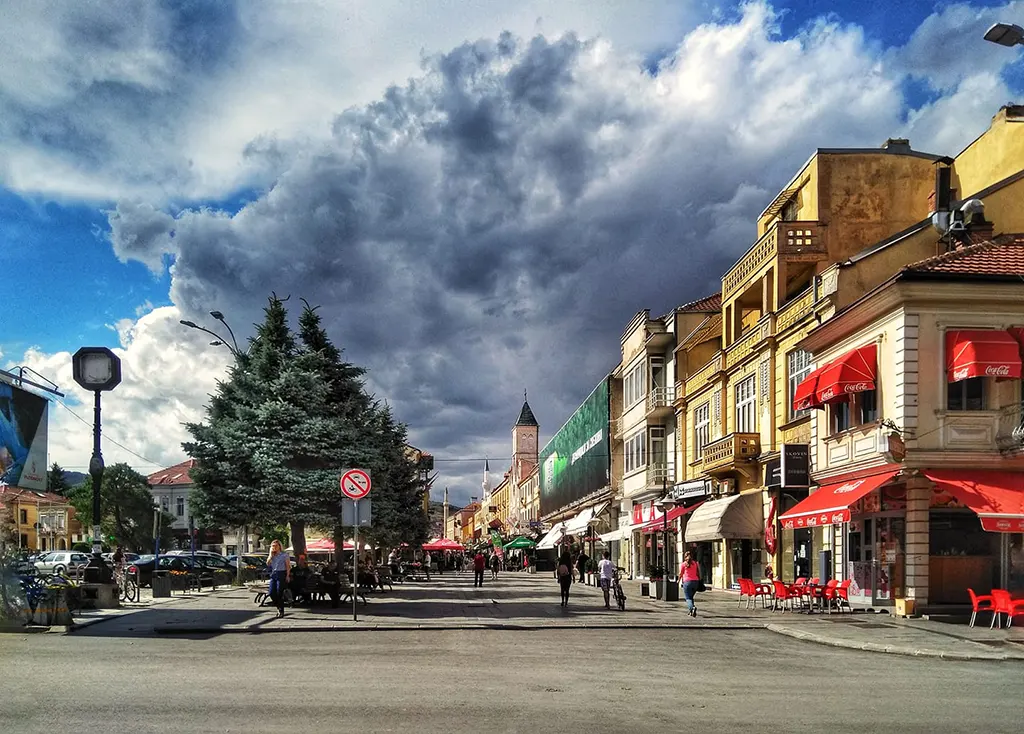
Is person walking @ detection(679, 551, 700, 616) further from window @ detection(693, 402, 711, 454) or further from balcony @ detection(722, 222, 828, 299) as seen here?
window @ detection(693, 402, 711, 454)

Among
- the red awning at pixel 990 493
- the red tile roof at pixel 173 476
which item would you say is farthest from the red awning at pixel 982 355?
the red tile roof at pixel 173 476

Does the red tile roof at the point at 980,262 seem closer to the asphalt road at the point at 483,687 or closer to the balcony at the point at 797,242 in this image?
the balcony at the point at 797,242

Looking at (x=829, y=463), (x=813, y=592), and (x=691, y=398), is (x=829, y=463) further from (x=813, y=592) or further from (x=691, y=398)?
(x=691, y=398)

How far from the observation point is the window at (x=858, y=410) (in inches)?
992

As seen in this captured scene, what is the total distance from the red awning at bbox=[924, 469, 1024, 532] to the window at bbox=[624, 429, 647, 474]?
91.3 ft

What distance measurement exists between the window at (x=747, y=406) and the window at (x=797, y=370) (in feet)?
10.4

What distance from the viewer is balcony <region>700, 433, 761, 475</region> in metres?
34.7

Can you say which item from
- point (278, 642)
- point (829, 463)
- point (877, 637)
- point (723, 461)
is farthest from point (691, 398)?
point (278, 642)

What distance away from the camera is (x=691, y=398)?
4478 centimetres

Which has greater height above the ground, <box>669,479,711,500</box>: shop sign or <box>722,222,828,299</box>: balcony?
<box>722,222,828,299</box>: balcony

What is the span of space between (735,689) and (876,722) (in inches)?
100

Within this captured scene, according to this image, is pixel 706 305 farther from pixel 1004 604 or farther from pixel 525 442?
pixel 525 442

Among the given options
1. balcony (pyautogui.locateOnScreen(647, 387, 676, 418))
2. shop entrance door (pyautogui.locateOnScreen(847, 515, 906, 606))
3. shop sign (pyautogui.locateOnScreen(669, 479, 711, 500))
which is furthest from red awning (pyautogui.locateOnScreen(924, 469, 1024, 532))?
balcony (pyautogui.locateOnScreen(647, 387, 676, 418))

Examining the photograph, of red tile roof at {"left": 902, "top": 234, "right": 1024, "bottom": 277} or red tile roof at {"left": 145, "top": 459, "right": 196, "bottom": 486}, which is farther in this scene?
red tile roof at {"left": 145, "top": 459, "right": 196, "bottom": 486}
